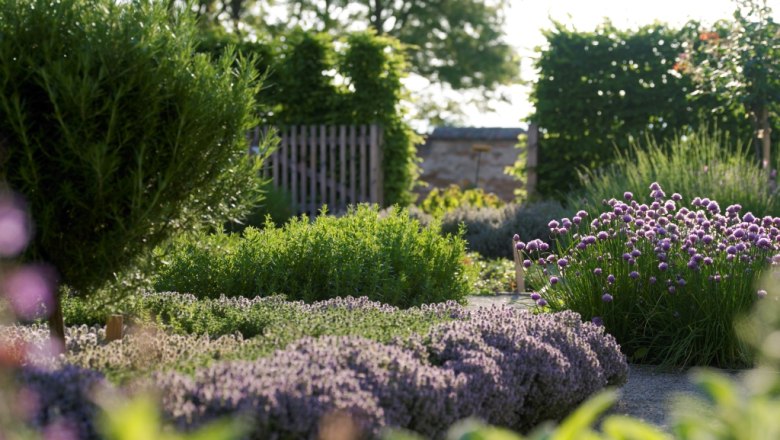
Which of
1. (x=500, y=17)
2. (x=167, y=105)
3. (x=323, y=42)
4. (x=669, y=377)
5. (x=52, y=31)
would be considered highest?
(x=500, y=17)

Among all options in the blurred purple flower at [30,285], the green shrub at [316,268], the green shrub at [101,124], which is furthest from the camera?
the green shrub at [316,268]

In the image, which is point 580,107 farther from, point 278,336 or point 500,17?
point 500,17

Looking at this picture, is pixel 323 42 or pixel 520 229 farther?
pixel 323 42

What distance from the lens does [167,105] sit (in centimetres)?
370

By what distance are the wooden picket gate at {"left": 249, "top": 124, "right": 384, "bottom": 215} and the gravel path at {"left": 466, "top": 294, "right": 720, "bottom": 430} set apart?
8541 millimetres

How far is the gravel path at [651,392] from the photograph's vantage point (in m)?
4.15

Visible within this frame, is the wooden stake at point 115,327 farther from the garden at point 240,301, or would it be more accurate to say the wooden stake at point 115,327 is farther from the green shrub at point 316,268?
the green shrub at point 316,268

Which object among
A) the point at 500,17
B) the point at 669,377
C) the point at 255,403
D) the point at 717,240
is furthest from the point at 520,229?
the point at 500,17

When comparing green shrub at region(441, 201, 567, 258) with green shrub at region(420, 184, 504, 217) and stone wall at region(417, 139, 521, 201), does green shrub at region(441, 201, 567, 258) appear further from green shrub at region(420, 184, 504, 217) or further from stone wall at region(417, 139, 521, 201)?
stone wall at region(417, 139, 521, 201)

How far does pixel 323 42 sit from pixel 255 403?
452 inches

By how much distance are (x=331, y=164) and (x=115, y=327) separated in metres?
9.65

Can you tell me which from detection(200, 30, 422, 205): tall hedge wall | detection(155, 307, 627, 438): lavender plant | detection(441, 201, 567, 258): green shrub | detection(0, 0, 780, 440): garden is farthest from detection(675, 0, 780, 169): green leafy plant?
detection(155, 307, 627, 438): lavender plant

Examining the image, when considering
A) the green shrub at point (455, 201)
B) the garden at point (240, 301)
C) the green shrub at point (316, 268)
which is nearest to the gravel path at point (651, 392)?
the garden at point (240, 301)

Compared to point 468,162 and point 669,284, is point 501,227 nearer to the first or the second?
point 669,284
